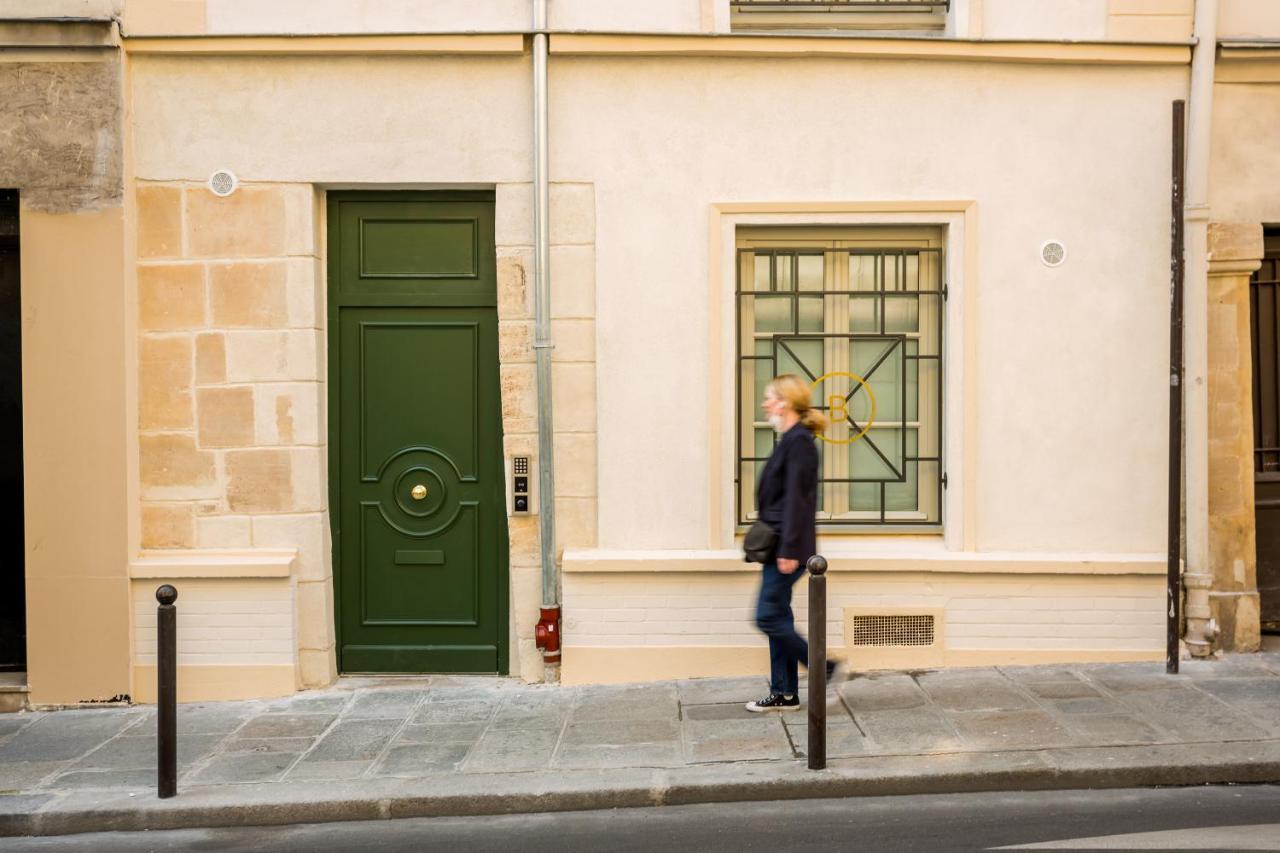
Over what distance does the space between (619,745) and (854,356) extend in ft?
9.75

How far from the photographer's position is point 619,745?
6305mm

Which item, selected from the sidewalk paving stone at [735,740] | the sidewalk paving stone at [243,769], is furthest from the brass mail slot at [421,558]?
the sidewalk paving stone at [735,740]

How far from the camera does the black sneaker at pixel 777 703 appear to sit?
22.3ft

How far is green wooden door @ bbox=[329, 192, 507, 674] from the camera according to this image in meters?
7.85

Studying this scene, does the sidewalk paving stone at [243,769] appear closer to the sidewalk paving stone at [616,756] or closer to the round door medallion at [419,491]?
the sidewalk paving stone at [616,756]

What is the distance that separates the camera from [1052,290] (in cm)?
758

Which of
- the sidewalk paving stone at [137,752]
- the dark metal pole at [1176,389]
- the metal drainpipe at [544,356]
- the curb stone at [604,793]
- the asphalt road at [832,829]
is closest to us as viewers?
the asphalt road at [832,829]

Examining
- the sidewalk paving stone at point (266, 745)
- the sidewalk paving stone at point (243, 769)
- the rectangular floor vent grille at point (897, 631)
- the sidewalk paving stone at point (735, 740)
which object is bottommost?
the sidewalk paving stone at point (243, 769)

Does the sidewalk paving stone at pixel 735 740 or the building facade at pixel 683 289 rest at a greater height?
the building facade at pixel 683 289

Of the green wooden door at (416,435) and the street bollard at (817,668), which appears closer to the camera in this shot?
the street bollard at (817,668)

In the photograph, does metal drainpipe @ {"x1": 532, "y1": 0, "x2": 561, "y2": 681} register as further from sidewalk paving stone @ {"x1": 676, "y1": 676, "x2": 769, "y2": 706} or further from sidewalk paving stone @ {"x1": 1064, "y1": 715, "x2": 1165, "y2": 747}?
sidewalk paving stone @ {"x1": 1064, "y1": 715, "x2": 1165, "y2": 747}

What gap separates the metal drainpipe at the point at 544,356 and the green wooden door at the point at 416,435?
418 millimetres

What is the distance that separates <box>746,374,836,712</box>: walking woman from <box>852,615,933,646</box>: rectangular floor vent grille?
1.02m

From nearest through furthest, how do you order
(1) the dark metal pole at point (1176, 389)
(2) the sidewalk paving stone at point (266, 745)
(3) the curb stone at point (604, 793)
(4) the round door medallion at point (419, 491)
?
(3) the curb stone at point (604, 793)
(2) the sidewalk paving stone at point (266, 745)
(1) the dark metal pole at point (1176, 389)
(4) the round door medallion at point (419, 491)
